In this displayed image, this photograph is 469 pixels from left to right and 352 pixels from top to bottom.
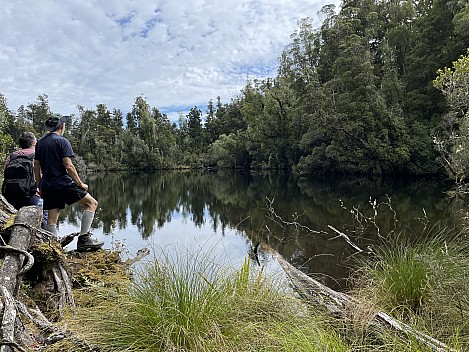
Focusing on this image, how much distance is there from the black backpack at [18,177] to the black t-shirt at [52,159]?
498mm

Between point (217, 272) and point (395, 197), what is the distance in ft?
59.6

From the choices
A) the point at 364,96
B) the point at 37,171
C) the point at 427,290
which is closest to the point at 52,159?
the point at 37,171

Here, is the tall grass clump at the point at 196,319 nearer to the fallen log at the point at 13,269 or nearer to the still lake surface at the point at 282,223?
the fallen log at the point at 13,269

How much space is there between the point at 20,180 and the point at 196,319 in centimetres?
327

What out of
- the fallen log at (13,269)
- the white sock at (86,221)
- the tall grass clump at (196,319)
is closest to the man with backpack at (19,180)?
the white sock at (86,221)

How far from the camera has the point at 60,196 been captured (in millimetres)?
4008

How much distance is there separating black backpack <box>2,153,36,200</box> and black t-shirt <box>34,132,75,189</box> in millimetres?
498

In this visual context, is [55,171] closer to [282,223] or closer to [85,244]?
[85,244]

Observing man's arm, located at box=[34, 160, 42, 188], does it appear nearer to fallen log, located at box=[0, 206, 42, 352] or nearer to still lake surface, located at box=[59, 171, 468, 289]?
fallen log, located at box=[0, 206, 42, 352]

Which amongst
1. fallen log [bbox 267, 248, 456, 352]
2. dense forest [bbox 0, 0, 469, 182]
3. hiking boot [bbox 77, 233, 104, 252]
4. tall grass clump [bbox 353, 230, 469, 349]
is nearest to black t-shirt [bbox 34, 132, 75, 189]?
hiking boot [bbox 77, 233, 104, 252]

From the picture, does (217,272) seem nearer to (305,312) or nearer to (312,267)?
(305,312)

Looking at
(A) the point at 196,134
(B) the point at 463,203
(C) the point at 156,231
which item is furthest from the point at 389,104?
(A) the point at 196,134

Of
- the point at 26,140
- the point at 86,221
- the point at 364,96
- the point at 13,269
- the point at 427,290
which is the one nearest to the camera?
the point at 13,269

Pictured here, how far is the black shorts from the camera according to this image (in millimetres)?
3967
